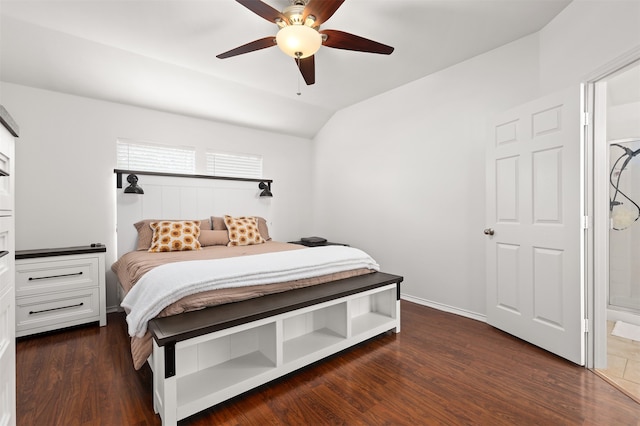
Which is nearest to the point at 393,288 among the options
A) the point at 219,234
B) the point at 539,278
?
the point at 539,278

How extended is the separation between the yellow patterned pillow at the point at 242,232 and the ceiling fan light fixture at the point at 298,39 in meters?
2.24

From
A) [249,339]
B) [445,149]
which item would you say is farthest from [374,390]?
[445,149]

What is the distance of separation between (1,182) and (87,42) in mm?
2319

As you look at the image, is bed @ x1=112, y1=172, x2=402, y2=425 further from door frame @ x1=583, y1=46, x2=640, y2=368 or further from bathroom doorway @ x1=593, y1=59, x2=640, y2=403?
bathroom doorway @ x1=593, y1=59, x2=640, y2=403

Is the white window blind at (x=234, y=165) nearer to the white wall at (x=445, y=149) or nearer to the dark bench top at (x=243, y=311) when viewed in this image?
the white wall at (x=445, y=149)

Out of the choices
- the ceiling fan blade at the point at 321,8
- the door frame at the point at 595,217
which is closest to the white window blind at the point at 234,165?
the ceiling fan blade at the point at 321,8

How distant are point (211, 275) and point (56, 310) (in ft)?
6.38

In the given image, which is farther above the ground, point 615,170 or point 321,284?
point 615,170

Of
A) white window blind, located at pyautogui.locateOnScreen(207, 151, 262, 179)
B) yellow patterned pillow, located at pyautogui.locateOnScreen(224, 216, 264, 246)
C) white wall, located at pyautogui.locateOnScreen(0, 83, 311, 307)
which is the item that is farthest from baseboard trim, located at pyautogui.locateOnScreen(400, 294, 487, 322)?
white wall, located at pyautogui.locateOnScreen(0, 83, 311, 307)

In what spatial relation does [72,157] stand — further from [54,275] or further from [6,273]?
[6,273]

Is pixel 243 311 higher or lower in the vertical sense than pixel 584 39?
lower

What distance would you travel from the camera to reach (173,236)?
10.6 ft

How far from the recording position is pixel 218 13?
91.0 inches

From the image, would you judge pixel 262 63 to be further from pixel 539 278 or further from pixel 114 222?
pixel 539 278
